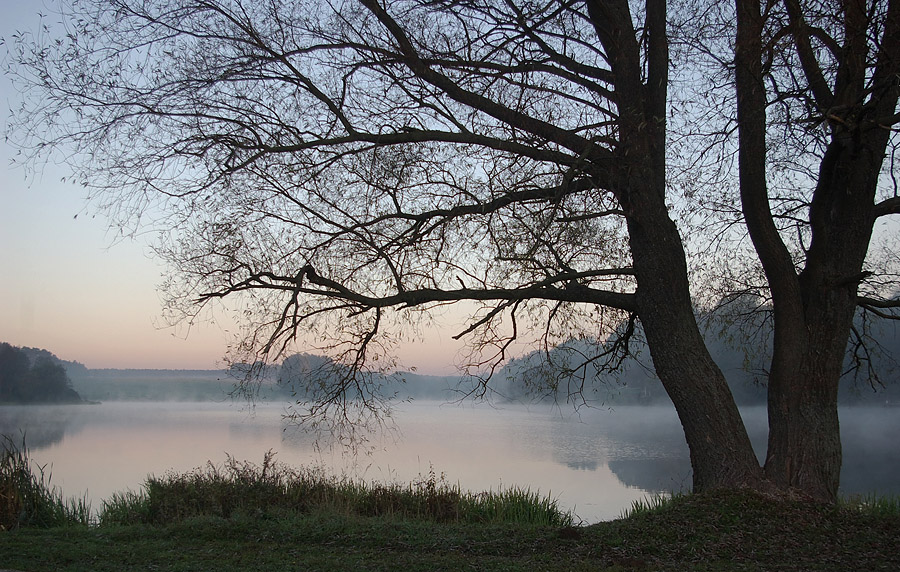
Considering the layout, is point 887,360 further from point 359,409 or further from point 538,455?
point 538,455

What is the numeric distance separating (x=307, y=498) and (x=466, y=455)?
43.2 feet

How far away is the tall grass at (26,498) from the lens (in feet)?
27.9

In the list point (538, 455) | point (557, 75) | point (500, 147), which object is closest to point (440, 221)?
point (500, 147)

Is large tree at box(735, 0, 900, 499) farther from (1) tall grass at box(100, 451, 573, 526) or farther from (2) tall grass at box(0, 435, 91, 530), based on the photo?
(2) tall grass at box(0, 435, 91, 530)

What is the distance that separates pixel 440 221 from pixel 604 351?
331 cm

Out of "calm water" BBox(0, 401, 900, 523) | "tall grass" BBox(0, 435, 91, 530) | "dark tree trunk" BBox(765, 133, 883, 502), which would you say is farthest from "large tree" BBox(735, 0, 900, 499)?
"tall grass" BBox(0, 435, 91, 530)

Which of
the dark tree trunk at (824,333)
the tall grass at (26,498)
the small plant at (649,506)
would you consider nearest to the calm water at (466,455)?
the small plant at (649,506)

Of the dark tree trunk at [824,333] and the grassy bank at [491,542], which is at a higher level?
the dark tree trunk at [824,333]

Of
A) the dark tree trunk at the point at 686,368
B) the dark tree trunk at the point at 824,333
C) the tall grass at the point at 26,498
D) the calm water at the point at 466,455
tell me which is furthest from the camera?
the calm water at the point at 466,455

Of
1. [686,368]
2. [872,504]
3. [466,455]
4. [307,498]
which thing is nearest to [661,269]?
[686,368]

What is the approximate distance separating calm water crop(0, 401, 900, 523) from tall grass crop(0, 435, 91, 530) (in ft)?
4.98

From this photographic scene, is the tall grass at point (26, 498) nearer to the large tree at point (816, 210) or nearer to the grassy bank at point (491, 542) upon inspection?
the grassy bank at point (491, 542)

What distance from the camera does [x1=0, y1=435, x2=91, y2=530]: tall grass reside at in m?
8.52

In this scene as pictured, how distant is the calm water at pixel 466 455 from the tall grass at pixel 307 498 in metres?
0.71
